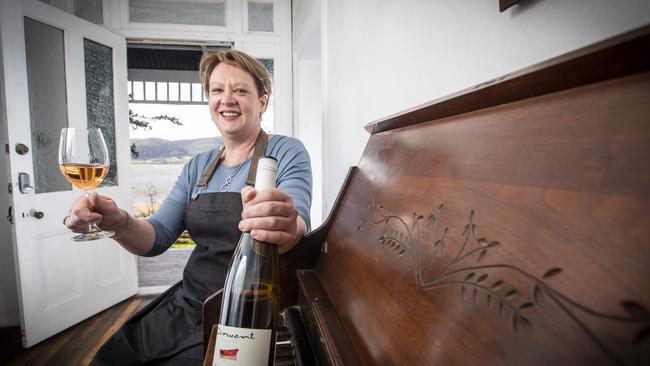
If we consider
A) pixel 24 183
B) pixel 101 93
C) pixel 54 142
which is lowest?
pixel 24 183

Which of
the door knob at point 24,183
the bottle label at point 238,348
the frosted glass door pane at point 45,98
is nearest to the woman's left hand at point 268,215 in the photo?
the bottle label at point 238,348

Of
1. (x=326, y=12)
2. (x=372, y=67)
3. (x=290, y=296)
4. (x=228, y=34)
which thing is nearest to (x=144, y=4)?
(x=228, y=34)

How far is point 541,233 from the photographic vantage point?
269 millimetres

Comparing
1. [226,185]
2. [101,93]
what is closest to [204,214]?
[226,185]

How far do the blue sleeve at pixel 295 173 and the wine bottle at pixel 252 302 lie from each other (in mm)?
239

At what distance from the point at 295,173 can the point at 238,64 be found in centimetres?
50

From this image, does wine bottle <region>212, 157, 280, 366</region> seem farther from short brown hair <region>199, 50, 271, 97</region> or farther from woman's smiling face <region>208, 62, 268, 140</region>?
short brown hair <region>199, 50, 271, 97</region>

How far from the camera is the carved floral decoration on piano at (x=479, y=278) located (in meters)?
0.20

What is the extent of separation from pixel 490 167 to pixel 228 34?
3450mm

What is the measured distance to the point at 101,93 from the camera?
9.37 feet

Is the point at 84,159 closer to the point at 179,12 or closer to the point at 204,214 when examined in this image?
the point at 204,214

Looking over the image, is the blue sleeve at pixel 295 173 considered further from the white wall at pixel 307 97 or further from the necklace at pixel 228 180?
the white wall at pixel 307 97

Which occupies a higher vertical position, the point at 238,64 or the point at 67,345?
the point at 238,64

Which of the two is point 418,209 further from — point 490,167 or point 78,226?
point 78,226
